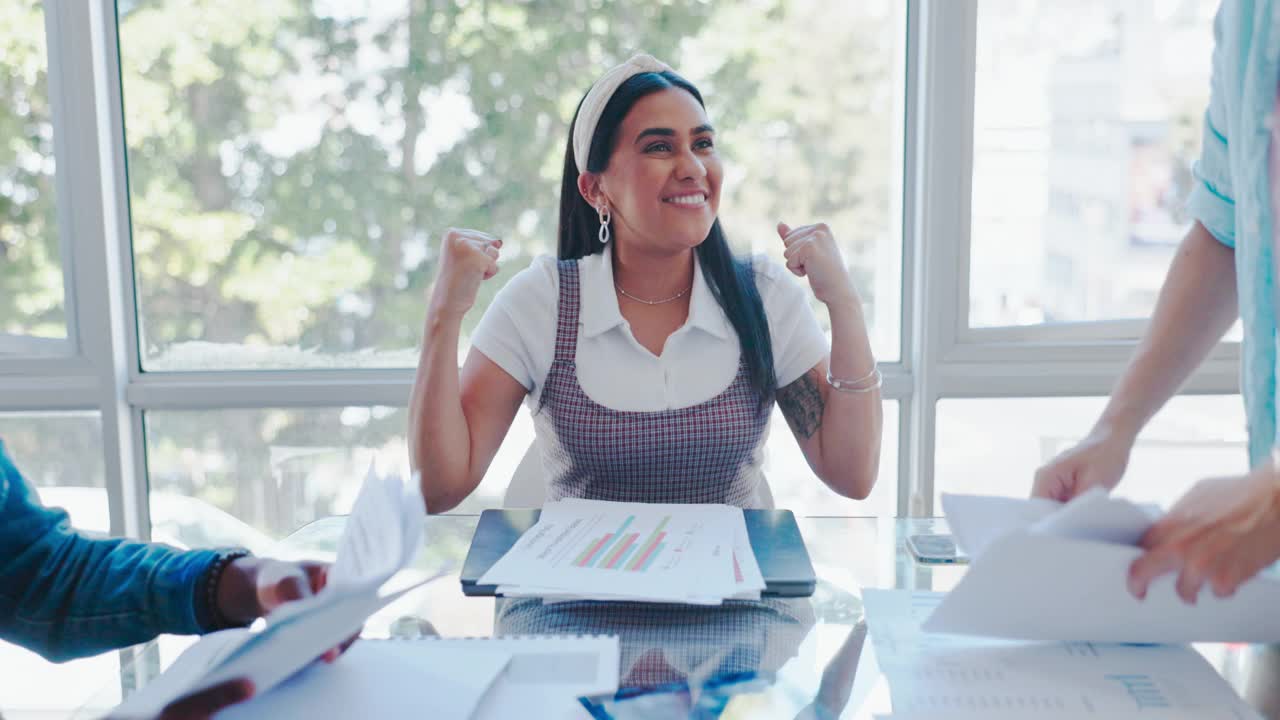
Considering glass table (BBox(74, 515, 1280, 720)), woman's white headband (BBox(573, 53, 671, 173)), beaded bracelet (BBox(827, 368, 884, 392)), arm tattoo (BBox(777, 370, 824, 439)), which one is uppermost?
woman's white headband (BBox(573, 53, 671, 173))

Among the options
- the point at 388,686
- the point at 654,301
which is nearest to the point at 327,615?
the point at 388,686

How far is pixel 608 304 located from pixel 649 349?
11 cm

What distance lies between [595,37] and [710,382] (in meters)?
1.13

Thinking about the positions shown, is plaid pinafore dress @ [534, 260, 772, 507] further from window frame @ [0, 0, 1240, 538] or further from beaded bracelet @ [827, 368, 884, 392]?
window frame @ [0, 0, 1240, 538]

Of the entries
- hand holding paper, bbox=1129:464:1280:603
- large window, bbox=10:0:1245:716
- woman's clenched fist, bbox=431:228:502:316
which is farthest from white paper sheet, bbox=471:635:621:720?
large window, bbox=10:0:1245:716

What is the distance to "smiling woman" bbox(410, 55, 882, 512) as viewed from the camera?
5.24ft

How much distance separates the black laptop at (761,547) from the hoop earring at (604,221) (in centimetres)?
69

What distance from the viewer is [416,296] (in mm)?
2479

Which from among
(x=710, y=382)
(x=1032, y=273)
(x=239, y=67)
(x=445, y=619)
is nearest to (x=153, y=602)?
(x=445, y=619)

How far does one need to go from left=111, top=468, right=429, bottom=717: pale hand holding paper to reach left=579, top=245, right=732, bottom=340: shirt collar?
0.84 metres

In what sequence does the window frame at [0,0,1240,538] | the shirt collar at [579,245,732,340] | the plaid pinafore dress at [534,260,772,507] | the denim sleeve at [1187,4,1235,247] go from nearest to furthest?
the denim sleeve at [1187,4,1235,247]
the plaid pinafore dress at [534,260,772,507]
the shirt collar at [579,245,732,340]
the window frame at [0,0,1240,538]

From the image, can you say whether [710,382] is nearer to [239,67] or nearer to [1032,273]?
[1032,273]

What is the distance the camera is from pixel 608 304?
67.2 inches

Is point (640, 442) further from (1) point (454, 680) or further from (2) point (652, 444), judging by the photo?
(1) point (454, 680)
